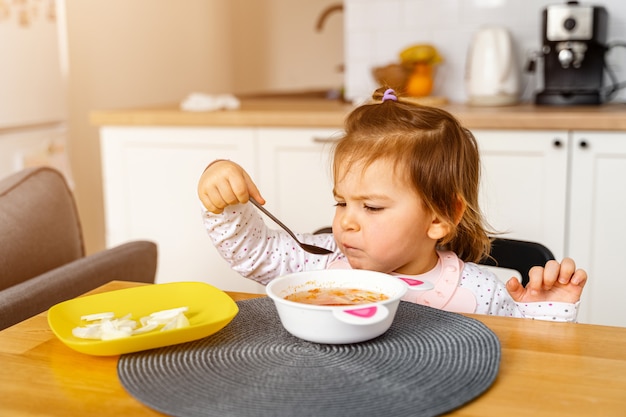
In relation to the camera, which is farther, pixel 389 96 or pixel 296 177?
pixel 296 177

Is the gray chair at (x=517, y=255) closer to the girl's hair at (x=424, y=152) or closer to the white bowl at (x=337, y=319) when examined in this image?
the girl's hair at (x=424, y=152)

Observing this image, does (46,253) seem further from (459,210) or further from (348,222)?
(459,210)

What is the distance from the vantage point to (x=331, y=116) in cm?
248

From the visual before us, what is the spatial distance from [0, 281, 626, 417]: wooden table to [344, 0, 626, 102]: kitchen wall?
6.53ft

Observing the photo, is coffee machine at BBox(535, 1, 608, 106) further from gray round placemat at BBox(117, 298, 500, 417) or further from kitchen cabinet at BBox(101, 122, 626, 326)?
gray round placemat at BBox(117, 298, 500, 417)

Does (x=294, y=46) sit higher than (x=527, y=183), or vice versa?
(x=294, y=46)

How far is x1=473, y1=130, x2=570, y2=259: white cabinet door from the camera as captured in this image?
2.31m

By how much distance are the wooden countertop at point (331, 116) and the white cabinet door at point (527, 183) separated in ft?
0.13

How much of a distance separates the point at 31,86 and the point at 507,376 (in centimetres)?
285


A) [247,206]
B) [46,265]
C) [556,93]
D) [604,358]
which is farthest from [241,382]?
[556,93]

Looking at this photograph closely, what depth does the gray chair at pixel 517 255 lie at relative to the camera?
4.73 feet

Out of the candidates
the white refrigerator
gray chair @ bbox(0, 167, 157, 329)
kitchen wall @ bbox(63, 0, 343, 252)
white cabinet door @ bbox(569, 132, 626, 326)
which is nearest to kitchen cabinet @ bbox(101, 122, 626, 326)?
white cabinet door @ bbox(569, 132, 626, 326)

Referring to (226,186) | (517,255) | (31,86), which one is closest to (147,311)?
(226,186)

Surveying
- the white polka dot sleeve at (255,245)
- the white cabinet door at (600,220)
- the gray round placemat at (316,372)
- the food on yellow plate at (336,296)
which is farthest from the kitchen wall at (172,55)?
the gray round placemat at (316,372)
